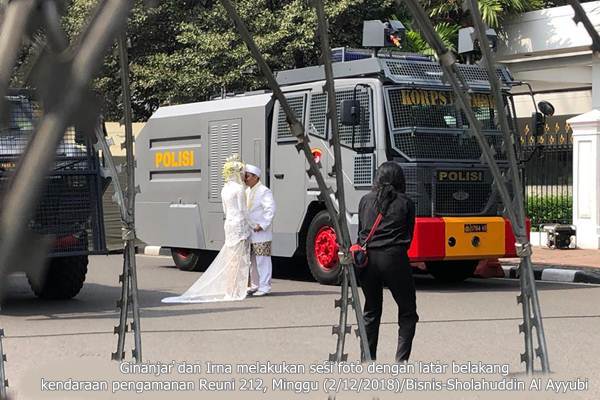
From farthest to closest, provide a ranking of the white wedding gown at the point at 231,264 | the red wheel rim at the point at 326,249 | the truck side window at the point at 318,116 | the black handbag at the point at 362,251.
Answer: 1. the truck side window at the point at 318,116
2. the red wheel rim at the point at 326,249
3. the white wedding gown at the point at 231,264
4. the black handbag at the point at 362,251

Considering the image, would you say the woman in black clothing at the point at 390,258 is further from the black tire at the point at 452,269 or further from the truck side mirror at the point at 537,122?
the black tire at the point at 452,269

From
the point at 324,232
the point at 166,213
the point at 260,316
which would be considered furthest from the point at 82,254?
the point at 166,213

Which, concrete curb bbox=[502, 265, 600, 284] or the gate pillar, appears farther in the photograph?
the gate pillar

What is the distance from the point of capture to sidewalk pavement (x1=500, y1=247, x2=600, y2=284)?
15.6 metres

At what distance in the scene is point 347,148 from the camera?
567 inches

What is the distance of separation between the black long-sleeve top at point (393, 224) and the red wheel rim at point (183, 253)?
36.1 ft

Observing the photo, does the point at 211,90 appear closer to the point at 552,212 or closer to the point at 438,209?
the point at 552,212

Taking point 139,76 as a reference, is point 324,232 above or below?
below

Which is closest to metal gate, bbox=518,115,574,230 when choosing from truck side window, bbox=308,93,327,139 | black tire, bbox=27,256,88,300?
truck side window, bbox=308,93,327,139

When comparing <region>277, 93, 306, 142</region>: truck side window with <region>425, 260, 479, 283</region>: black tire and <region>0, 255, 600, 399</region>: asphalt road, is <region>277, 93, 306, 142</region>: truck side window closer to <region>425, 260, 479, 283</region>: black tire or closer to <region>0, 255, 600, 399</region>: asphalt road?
<region>0, 255, 600, 399</region>: asphalt road

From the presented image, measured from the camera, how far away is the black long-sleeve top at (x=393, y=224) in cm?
731

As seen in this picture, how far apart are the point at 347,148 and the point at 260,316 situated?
3613 mm

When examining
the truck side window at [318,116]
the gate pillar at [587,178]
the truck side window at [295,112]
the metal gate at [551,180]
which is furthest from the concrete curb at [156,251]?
the gate pillar at [587,178]

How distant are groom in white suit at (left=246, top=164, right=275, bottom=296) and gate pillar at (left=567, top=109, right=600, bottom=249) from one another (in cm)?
788
